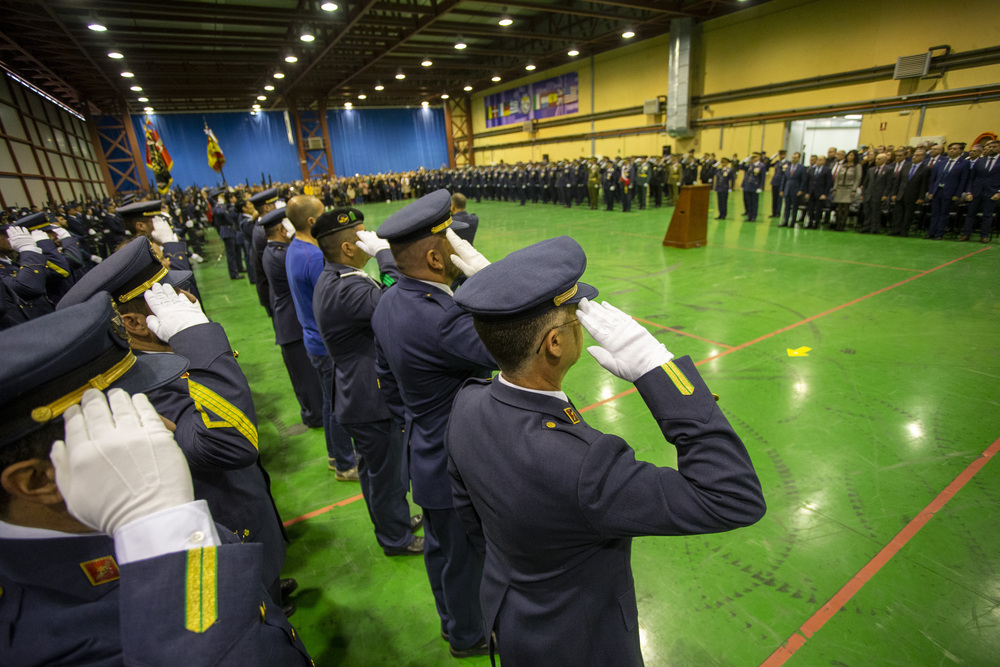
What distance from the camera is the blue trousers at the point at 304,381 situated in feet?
13.7

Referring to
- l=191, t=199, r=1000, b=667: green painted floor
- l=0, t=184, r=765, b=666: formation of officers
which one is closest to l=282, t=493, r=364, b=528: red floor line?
l=191, t=199, r=1000, b=667: green painted floor

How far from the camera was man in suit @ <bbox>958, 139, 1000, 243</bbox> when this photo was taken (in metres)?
8.27

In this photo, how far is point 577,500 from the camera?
109cm

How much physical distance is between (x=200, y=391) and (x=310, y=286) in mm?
1981

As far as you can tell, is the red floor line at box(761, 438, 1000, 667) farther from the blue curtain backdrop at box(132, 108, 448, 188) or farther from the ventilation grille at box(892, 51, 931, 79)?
the blue curtain backdrop at box(132, 108, 448, 188)

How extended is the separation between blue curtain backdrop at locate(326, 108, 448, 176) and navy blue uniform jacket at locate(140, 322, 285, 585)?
112 ft

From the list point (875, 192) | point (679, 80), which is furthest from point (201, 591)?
point (679, 80)

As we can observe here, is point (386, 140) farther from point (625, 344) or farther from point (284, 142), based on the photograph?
point (625, 344)

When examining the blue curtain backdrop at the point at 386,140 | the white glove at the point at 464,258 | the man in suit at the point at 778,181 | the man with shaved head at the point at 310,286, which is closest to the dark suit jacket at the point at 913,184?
the man in suit at the point at 778,181

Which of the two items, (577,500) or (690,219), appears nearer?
(577,500)

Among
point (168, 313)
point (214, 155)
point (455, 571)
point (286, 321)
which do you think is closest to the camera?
point (168, 313)

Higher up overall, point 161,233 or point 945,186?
point 161,233

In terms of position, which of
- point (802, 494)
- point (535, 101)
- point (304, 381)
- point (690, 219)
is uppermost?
point (535, 101)

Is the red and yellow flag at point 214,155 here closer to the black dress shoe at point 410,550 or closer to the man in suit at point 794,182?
the black dress shoe at point 410,550
